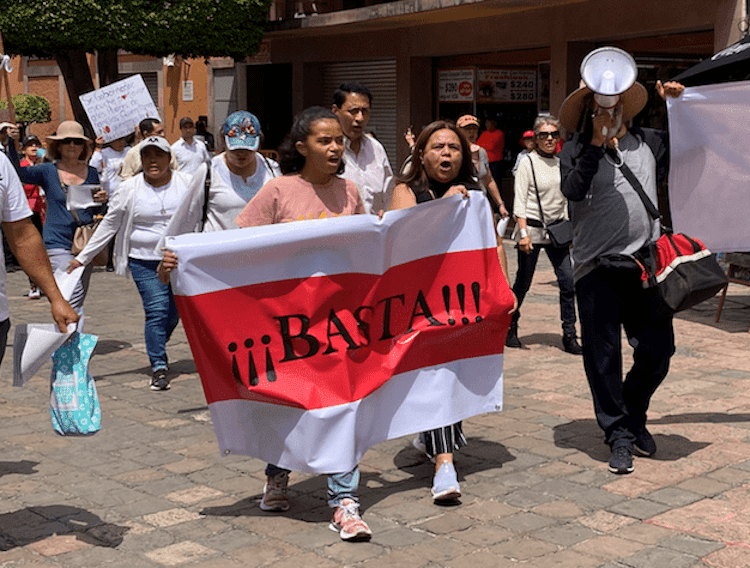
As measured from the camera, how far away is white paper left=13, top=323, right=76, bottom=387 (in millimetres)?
4691

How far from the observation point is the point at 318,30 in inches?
944

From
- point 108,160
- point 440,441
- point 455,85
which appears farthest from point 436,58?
point 440,441

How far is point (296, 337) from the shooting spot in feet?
16.3

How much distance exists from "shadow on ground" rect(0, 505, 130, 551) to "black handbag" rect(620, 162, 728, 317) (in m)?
2.78

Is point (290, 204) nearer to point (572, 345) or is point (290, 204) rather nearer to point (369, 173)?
point (369, 173)

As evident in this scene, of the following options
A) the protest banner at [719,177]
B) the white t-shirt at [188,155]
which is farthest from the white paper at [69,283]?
the white t-shirt at [188,155]

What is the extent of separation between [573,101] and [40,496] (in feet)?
10.6

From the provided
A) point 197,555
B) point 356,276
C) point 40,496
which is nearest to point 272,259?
point 356,276

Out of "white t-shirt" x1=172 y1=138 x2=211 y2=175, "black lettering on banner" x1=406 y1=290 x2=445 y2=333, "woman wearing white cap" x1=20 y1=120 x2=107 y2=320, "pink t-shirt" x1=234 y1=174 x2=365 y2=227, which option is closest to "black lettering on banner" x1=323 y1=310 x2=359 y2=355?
"black lettering on banner" x1=406 y1=290 x2=445 y2=333

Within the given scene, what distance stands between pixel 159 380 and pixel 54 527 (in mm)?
2962

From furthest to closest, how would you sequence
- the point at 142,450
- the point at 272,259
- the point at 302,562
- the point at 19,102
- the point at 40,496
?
1. the point at 19,102
2. the point at 142,450
3. the point at 40,496
4. the point at 272,259
5. the point at 302,562

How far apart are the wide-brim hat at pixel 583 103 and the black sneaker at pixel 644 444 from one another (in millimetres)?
1629

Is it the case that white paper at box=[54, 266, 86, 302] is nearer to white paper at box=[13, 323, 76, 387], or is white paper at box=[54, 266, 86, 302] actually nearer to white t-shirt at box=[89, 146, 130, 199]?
white paper at box=[13, 323, 76, 387]

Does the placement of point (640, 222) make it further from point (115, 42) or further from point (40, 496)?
point (115, 42)
